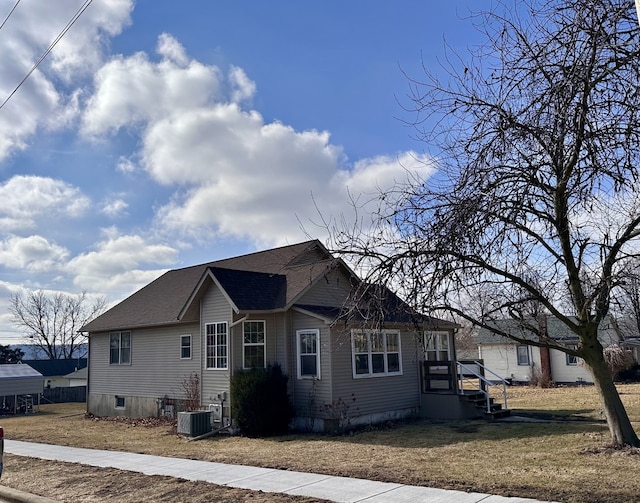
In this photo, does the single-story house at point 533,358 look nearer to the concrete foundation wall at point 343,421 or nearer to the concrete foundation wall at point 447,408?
the concrete foundation wall at point 447,408

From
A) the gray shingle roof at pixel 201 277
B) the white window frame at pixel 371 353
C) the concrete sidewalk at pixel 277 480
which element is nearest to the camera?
the concrete sidewalk at pixel 277 480

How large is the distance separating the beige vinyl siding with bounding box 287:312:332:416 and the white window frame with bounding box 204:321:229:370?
77.6 inches

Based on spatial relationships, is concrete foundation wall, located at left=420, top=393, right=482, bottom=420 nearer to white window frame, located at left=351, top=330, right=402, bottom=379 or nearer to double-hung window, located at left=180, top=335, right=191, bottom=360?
white window frame, located at left=351, top=330, right=402, bottom=379

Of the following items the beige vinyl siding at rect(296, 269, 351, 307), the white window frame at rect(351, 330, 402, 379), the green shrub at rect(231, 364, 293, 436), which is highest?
the beige vinyl siding at rect(296, 269, 351, 307)

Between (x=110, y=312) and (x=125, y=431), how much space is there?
8966mm

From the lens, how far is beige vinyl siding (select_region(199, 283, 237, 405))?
688 inches

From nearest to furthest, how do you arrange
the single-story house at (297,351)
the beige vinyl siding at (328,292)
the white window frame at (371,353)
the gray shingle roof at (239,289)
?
the single-story house at (297,351), the white window frame at (371,353), the gray shingle roof at (239,289), the beige vinyl siding at (328,292)

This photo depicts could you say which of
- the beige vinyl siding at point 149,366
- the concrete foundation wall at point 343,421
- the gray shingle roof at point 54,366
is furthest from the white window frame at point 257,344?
the gray shingle roof at point 54,366

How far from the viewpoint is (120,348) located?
23.6 metres

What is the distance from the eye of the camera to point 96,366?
24.8 m

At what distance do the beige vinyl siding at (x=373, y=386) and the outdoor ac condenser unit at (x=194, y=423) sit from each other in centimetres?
360

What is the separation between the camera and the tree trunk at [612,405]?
10.9m

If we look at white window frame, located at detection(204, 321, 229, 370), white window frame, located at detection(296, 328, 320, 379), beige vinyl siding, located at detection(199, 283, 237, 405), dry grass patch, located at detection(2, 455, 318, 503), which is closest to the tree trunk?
dry grass patch, located at detection(2, 455, 318, 503)

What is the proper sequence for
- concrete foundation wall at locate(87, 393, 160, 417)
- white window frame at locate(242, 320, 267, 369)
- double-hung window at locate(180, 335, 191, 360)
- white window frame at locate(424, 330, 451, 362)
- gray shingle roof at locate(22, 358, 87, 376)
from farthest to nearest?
gray shingle roof at locate(22, 358, 87, 376), concrete foundation wall at locate(87, 393, 160, 417), white window frame at locate(424, 330, 451, 362), double-hung window at locate(180, 335, 191, 360), white window frame at locate(242, 320, 267, 369)
